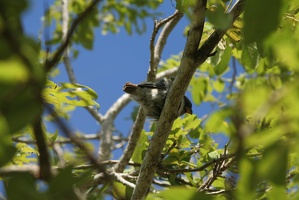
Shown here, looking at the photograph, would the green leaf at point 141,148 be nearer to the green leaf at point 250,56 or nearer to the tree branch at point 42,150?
the green leaf at point 250,56

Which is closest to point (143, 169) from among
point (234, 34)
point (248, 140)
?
point (234, 34)

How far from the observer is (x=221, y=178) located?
2568 millimetres

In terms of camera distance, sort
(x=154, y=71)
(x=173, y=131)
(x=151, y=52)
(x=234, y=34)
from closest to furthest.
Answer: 1. (x=234, y=34)
2. (x=173, y=131)
3. (x=151, y=52)
4. (x=154, y=71)

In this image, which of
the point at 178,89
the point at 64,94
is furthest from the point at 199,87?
the point at 64,94

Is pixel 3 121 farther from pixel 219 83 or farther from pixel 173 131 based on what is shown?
pixel 219 83

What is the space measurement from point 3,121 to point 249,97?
39 cm

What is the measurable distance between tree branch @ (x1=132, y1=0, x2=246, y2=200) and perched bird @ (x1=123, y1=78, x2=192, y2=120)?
2.80 ft

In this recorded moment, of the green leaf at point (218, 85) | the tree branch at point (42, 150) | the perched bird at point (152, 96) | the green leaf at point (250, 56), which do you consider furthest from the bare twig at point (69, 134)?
the green leaf at point (218, 85)

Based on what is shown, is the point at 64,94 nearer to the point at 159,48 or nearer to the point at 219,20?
the point at 219,20

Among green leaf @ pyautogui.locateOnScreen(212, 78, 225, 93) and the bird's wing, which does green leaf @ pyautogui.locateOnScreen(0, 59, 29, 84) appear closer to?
the bird's wing

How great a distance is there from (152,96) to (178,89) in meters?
1.16

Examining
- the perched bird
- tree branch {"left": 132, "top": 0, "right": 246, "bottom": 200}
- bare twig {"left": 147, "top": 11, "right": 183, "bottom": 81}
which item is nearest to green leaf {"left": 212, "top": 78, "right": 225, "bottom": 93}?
bare twig {"left": 147, "top": 11, "right": 183, "bottom": 81}

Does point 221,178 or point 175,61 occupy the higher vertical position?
point 175,61

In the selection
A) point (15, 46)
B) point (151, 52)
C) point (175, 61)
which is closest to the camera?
point (15, 46)
